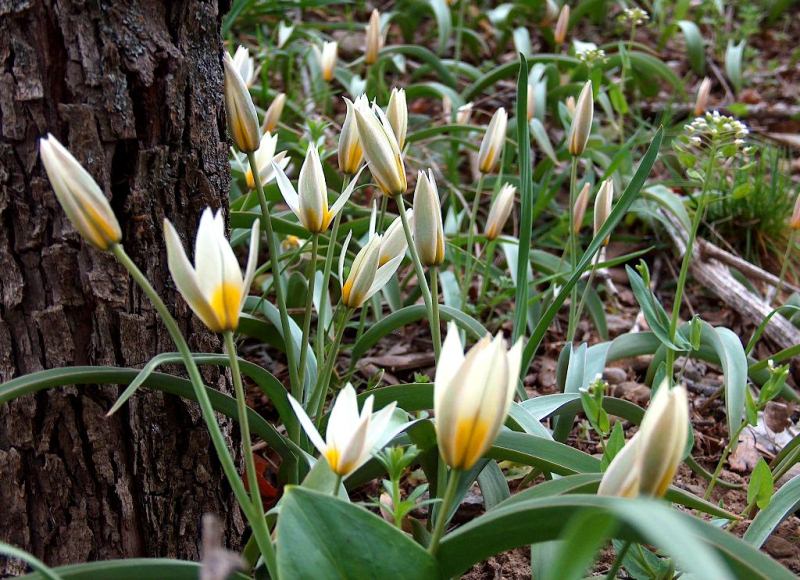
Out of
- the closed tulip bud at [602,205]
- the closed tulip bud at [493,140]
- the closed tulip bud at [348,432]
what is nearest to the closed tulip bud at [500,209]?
the closed tulip bud at [493,140]

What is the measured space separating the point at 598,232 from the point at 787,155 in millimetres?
2449

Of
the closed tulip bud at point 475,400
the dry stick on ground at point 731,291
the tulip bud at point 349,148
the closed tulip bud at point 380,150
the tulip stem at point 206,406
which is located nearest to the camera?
the closed tulip bud at point 475,400

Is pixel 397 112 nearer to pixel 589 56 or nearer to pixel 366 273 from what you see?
pixel 366 273

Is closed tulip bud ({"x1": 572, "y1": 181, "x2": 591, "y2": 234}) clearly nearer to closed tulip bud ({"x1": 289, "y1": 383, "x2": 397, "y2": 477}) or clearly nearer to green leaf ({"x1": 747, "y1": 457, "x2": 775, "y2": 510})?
green leaf ({"x1": 747, "y1": 457, "x2": 775, "y2": 510})

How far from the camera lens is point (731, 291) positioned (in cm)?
233

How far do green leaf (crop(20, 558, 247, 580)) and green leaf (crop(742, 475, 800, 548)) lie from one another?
82 centimetres

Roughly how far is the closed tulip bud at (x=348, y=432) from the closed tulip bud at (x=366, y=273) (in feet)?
0.90

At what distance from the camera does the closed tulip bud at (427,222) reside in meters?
1.15

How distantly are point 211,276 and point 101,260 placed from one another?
0.39 meters

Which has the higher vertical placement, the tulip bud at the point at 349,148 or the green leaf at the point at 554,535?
the tulip bud at the point at 349,148

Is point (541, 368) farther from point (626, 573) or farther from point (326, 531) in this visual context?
point (326, 531)

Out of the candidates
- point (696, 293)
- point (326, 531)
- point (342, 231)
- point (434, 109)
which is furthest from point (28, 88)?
point (434, 109)

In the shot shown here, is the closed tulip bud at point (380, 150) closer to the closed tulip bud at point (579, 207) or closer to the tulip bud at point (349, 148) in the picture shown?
the tulip bud at point (349, 148)

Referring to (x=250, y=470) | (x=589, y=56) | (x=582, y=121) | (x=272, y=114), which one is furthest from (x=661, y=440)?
(x=589, y=56)
